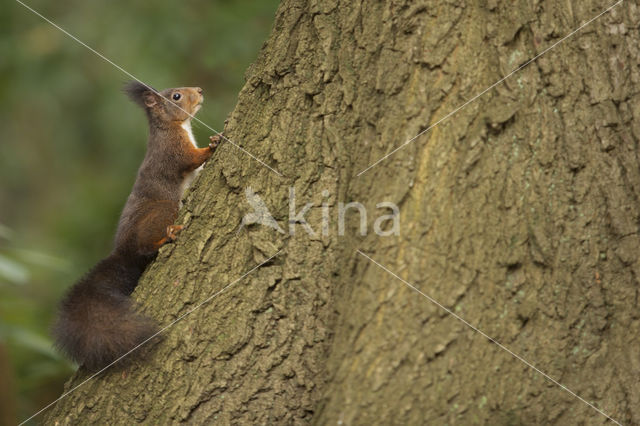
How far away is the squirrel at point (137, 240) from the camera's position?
2273mm

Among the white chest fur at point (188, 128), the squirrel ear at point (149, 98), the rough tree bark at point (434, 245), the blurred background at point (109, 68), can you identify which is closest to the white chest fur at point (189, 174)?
the white chest fur at point (188, 128)

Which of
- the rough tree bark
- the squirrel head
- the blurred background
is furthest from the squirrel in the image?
the blurred background

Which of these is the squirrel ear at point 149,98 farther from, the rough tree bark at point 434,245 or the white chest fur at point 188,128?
the rough tree bark at point 434,245

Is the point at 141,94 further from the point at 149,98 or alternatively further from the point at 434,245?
the point at 434,245

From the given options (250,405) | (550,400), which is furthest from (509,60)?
(250,405)

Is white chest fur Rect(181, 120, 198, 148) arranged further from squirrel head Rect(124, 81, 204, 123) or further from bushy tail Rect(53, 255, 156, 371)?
bushy tail Rect(53, 255, 156, 371)

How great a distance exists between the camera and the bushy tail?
7.18ft

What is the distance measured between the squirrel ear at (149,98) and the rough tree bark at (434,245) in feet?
5.45

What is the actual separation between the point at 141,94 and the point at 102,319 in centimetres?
159

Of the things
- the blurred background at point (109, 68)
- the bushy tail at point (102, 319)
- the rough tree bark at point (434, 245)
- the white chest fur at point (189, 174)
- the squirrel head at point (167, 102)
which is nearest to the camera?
the rough tree bark at point (434, 245)

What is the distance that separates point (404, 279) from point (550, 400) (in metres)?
0.50

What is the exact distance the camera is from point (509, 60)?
1.88 m

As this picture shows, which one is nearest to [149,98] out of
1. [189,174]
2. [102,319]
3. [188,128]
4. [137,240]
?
[188,128]

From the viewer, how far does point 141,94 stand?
3660mm
